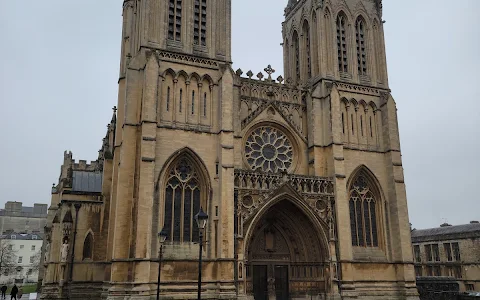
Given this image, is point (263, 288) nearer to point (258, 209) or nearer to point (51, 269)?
point (258, 209)

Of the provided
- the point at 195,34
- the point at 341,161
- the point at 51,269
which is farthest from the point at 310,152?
the point at 51,269

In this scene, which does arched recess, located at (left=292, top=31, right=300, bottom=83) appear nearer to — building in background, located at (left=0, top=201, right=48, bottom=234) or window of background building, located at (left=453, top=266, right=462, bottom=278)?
window of background building, located at (left=453, top=266, right=462, bottom=278)

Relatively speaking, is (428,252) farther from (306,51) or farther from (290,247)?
(306,51)

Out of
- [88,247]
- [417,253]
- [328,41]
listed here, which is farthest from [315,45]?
[417,253]

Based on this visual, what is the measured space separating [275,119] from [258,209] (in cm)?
759

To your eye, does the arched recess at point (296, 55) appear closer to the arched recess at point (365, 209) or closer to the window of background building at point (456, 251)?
the arched recess at point (365, 209)

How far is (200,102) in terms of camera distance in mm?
30906

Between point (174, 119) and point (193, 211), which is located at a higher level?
point (174, 119)

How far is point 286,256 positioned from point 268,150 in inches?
295

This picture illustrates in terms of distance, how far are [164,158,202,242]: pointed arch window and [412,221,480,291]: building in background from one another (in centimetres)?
3097

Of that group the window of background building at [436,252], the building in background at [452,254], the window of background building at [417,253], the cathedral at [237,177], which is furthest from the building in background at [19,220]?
the window of background building at [436,252]

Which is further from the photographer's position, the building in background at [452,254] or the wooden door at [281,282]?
the building in background at [452,254]

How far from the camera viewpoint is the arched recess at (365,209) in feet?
110

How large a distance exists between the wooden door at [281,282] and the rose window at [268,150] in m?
6.83
